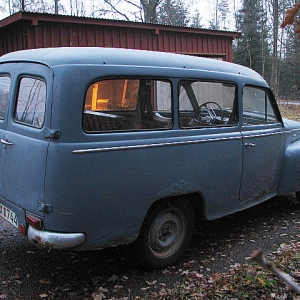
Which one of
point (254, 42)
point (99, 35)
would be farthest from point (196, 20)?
point (99, 35)

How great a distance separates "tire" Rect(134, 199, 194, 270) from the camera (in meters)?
3.89

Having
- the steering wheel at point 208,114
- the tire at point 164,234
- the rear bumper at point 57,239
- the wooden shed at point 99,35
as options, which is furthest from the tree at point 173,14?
the rear bumper at point 57,239

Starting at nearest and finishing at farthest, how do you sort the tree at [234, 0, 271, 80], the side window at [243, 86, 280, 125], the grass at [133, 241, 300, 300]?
the grass at [133, 241, 300, 300] → the side window at [243, 86, 280, 125] → the tree at [234, 0, 271, 80]

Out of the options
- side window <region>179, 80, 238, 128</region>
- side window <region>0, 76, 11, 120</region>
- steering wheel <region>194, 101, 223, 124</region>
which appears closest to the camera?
side window <region>0, 76, 11, 120</region>

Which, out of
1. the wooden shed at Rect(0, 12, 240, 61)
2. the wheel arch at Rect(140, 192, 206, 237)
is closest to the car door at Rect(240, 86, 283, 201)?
the wheel arch at Rect(140, 192, 206, 237)

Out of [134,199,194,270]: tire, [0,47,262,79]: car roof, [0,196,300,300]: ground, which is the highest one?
[0,47,262,79]: car roof

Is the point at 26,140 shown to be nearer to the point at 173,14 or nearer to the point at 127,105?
the point at 127,105

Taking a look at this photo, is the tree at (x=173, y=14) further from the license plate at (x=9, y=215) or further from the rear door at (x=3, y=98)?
the license plate at (x=9, y=215)

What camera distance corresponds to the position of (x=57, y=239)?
3.28m

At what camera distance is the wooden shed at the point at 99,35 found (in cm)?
991

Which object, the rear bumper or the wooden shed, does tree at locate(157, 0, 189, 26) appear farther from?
the rear bumper

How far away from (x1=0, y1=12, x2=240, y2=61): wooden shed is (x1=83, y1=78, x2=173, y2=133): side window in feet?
22.1

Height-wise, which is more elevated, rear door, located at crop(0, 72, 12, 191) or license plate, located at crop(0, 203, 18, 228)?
rear door, located at crop(0, 72, 12, 191)

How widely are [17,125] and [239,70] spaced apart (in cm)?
271
